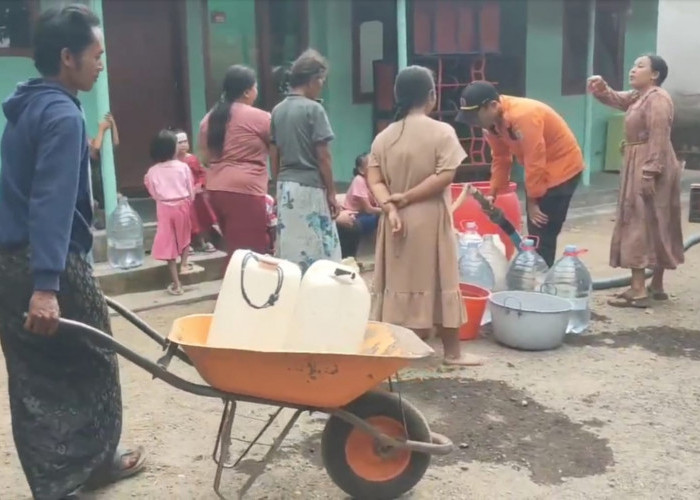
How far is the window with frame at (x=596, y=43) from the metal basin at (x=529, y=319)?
23.4 ft

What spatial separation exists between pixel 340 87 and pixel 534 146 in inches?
183

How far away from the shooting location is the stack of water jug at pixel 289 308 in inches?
121

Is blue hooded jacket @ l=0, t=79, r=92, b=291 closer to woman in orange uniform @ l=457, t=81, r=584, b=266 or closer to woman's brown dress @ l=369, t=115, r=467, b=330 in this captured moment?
woman's brown dress @ l=369, t=115, r=467, b=330

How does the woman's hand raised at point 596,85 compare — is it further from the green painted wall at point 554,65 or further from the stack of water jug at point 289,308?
the green painted wall at point 554,65

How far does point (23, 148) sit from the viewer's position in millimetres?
2965

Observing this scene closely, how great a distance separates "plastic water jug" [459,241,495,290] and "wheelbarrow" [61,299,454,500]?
8.02 feet

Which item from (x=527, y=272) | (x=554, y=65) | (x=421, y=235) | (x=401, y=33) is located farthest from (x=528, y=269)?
(x=554, y=65)

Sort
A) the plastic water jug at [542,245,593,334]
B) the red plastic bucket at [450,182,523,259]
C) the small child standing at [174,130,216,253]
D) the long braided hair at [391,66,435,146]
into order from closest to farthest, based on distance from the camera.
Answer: the long braided hair at [391,66,435,146]
the plastic water jug at [542,245,593,334]
the red plastic bucket at [450,182,523,259]
the small child standing at [174,130,216,253]

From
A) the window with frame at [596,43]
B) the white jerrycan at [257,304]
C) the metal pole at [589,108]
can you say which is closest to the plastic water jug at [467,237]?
the white jerrycan at [257,304]

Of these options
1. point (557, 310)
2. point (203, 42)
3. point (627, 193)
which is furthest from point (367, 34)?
point (557, 310)

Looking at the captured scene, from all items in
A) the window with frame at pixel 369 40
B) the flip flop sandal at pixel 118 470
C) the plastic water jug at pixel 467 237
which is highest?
the window with frame at pixel 369 40

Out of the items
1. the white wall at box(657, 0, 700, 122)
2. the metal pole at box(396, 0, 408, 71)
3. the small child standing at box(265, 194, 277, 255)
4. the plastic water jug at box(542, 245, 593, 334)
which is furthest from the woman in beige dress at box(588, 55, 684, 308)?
the white wall at box(657, 0, 700, 122)

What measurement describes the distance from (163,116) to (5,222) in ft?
19.2

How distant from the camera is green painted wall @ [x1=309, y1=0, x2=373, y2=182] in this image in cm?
944
